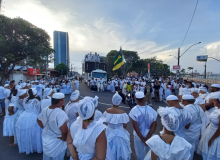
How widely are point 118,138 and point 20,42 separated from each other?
61.1 feet

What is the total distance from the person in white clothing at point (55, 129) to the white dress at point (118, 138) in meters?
0.88

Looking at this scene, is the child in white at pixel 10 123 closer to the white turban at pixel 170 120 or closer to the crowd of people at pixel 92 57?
the white turban at pixel 170 120

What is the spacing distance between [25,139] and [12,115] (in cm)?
108

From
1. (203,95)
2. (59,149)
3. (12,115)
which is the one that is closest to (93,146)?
(59,149)

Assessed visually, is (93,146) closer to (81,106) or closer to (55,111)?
(81,106)

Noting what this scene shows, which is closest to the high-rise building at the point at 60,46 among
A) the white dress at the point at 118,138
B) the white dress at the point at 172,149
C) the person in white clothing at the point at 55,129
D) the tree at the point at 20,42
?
the tree at the point at 20,42

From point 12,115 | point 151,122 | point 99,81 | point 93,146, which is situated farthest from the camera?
point 99,81

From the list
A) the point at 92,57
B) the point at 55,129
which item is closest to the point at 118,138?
the point at 55,129

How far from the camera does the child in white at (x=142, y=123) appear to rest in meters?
2.85

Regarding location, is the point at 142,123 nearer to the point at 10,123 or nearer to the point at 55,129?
the point at 55,129

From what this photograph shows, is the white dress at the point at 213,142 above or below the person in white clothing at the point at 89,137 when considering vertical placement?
below

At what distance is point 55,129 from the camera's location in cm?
254

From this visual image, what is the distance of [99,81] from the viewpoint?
57.7 feet

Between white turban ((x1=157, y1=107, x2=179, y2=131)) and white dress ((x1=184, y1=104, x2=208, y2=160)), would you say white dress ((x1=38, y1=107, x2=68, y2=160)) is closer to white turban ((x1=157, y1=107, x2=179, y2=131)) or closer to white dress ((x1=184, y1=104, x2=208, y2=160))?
white turban ((x1=157, y1=107, x2=179, y2=131))
